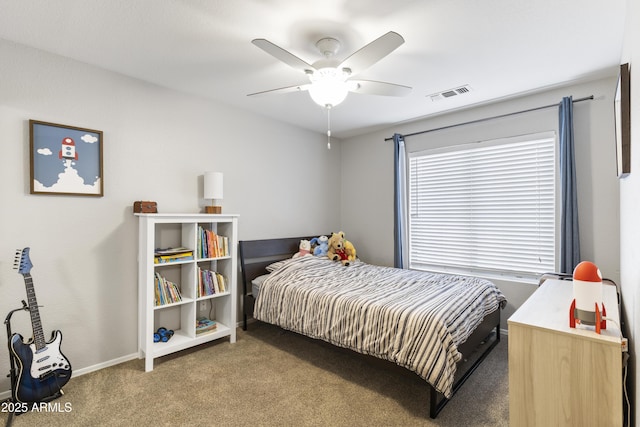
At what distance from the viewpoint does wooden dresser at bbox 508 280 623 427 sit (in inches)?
49.3

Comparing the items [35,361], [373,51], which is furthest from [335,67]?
[35,361]

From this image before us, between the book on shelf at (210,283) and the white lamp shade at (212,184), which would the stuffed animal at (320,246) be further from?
the white lamp shade at (212,184)

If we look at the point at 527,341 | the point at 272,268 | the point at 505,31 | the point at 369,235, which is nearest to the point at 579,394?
the point at 527,341

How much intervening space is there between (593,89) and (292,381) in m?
3.78

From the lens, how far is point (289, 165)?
14.0 feet

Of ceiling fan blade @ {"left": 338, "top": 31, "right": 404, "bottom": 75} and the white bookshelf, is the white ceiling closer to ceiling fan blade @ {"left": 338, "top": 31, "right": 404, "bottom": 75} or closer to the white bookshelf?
ceiling fan blade @ {"left": 338, "top": 31, "right": 404, "bottom": 75}

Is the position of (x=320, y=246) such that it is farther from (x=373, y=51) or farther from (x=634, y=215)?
(x=634, y=215)

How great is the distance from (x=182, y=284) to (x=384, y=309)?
206 centimetres

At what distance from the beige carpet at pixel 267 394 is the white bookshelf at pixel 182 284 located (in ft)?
0.67

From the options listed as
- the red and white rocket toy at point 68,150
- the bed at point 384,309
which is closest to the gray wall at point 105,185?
the red and white rocket toy at point 68,150

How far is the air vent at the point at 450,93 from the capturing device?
3.06 m

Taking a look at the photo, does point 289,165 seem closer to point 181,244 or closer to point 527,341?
point 181,244

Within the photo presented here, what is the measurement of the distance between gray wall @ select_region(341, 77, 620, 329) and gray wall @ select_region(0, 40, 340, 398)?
1.83m

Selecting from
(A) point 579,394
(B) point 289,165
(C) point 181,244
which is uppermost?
(B) point 289,165
